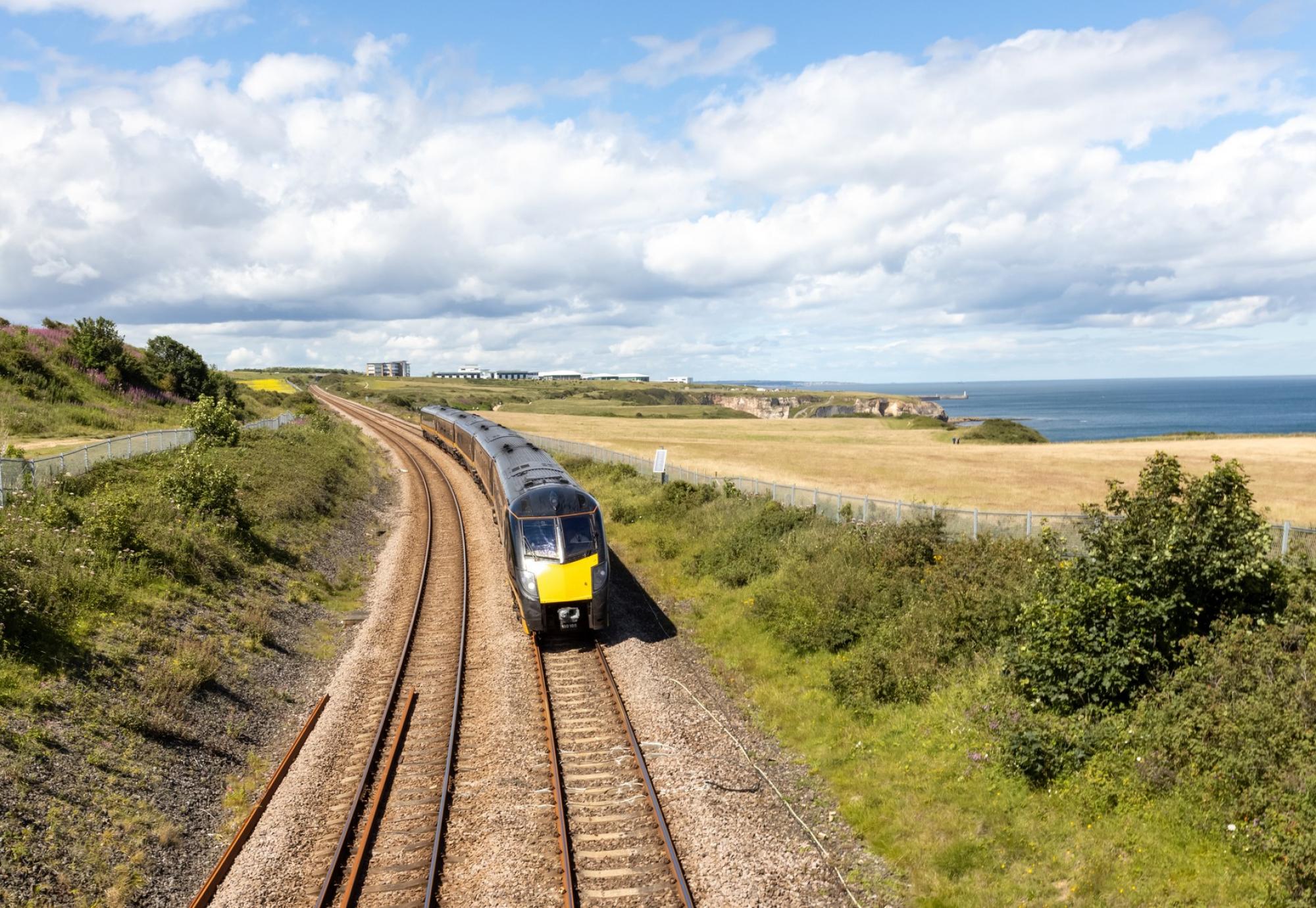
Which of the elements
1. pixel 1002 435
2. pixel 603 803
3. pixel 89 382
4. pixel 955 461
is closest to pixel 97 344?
pixel 89 382

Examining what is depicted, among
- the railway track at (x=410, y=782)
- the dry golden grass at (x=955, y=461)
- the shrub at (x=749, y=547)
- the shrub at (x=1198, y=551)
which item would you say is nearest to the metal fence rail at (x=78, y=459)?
the railway track at (x=410, y=782)

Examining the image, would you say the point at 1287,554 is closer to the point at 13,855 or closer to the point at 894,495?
the point at 13,855

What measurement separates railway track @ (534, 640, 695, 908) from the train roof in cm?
396

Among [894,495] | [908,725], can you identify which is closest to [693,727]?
[908,725]

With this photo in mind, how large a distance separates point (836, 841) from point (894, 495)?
33.5m

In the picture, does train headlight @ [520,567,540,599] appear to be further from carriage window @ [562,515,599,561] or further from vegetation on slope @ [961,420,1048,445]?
vegetation on slope @ [961,420,1048,445]

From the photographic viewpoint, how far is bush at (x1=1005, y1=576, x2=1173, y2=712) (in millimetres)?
11875

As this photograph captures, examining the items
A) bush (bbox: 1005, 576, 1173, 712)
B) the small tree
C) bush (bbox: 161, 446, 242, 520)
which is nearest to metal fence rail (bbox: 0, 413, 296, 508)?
the small tree

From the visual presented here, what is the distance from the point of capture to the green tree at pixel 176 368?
52.3 m

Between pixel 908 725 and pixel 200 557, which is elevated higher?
pixel 200 557

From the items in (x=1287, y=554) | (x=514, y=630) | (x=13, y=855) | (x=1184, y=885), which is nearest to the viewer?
(x=1184, y=885)

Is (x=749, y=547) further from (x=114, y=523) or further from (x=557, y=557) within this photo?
(x=114, y=523)

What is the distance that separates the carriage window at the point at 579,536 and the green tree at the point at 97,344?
41467 mm

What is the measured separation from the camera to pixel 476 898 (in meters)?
9.71
